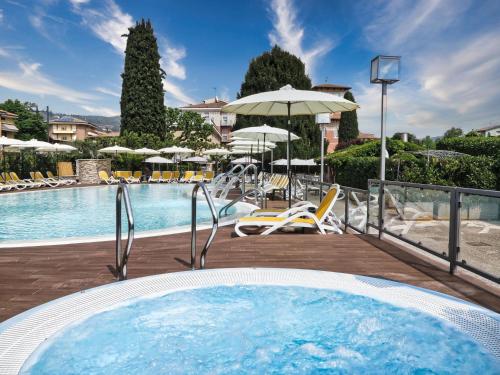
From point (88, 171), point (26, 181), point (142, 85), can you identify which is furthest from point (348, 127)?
point (26, 181)

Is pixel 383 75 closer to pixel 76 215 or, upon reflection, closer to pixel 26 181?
pixel 76 215

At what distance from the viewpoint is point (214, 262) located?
4.78 meters

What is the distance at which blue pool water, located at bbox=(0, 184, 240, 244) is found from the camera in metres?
8.98

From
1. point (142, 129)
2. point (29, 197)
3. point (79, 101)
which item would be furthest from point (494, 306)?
point (79, 101)

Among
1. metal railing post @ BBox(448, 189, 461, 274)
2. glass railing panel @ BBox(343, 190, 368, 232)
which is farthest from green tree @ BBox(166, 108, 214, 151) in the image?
metal railing post @ BBox(448, 189, 461, 274)

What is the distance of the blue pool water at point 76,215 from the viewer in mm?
8984

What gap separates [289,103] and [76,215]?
748 centimetres

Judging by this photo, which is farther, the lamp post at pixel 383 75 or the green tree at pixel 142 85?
the green tree at pixel 142 85

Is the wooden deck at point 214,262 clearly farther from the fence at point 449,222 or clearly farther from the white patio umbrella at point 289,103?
the white patio umbrella at point 289,103

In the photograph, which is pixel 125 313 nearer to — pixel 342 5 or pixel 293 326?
pixel 293 326

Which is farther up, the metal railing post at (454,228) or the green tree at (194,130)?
the green tree at (194,130)

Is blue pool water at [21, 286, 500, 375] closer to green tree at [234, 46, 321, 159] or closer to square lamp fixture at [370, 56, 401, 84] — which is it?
square lamp fixture at [370, 56, 401, 84]

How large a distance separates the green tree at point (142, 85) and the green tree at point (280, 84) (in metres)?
8.41

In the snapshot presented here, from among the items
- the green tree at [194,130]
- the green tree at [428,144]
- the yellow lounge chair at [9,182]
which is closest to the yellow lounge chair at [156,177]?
the yellow lounge chair at [9,182]
